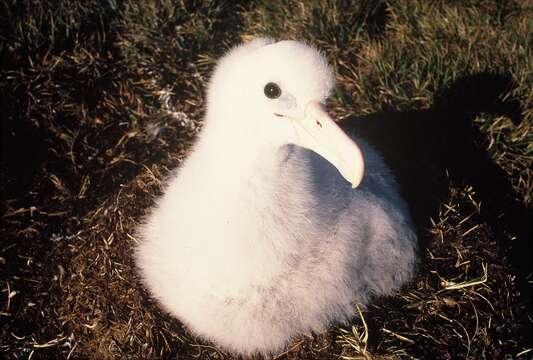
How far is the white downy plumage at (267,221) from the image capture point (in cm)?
180

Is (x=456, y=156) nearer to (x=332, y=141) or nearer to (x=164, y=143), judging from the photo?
(x=332, y=141)

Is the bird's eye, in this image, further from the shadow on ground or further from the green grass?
the shadow on ground

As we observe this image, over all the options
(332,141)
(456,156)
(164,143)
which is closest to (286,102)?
(332,141)

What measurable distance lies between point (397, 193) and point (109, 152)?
1931 mm

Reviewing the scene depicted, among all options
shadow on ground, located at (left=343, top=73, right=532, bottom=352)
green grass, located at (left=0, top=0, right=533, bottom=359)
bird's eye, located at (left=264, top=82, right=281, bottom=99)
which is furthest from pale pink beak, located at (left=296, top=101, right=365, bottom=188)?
shadow on ground, located at (left=343, top=73, right=532, bottom=352)

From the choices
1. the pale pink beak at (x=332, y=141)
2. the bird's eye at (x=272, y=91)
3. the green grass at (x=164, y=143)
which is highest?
the bird's eye at (x=272, y=91)

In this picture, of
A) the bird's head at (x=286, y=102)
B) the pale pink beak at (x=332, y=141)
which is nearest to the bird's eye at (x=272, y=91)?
the bird's head at (x=286, y=102)

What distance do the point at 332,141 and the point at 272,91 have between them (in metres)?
0.31

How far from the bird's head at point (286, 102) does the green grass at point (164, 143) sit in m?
1.08

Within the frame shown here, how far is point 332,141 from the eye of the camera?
180 centimetres

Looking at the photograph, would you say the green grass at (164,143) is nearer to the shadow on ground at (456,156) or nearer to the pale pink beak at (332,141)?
the shadow on ground at (456,156)

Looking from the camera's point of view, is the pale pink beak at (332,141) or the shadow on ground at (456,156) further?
the shadow on ground at (456,156)

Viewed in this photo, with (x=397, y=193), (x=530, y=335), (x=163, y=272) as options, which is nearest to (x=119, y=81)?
(x=163, y=272)

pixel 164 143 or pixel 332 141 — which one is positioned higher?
pixel 332 141
